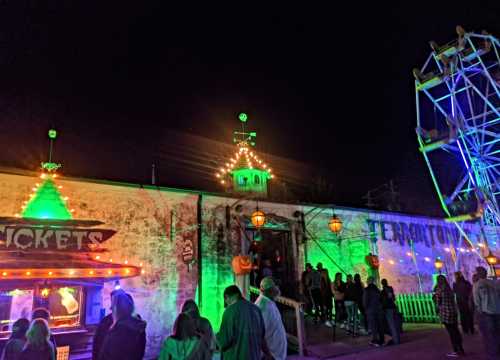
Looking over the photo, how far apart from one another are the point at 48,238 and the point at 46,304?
5.05 ft

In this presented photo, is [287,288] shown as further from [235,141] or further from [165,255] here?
[235,141]

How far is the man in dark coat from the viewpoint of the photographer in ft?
13.9

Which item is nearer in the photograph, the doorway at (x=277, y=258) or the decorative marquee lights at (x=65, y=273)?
the decorative marquee lights at (x=65, y=273)

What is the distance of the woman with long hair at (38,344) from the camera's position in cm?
415

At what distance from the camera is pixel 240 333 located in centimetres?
429

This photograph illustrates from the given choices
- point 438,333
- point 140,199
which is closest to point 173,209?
point 140,199

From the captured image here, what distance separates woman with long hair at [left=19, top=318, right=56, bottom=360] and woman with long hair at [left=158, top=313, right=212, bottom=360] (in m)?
1.52

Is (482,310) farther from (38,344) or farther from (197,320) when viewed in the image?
(38,344)

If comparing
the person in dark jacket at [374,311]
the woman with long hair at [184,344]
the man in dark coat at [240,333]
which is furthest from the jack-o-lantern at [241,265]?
the woman with long hair at [184,344]

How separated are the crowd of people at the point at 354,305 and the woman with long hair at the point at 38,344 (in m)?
8.01

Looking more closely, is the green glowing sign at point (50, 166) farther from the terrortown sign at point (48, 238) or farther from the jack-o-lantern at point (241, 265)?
the jack-o-lantern at point (241, 265)

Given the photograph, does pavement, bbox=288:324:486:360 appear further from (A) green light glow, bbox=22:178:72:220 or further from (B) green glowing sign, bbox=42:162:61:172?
(B) green glowing sign, bbox=42:162:61:172

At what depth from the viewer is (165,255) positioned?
11328mm

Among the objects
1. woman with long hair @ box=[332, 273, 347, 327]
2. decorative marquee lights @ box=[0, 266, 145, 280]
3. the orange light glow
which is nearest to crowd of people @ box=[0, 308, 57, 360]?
decorative marquee lights @ box=[0, 266, 145, 280]
